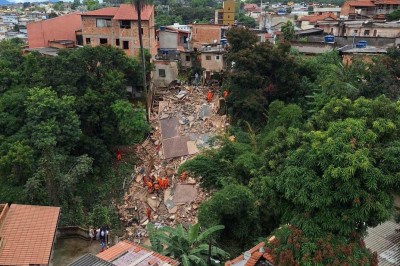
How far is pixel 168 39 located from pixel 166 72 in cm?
606

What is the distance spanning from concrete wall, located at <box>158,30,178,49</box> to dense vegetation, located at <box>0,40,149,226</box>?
10.2m

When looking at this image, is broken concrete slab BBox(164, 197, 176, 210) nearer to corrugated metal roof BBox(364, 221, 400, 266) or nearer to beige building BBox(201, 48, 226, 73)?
corrugated metal roof BBox(364, 221, 400, 266)

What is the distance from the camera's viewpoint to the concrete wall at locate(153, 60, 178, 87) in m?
33.3

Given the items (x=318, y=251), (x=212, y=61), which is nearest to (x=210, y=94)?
(x=212, y=61)

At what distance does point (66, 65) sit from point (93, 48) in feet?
7.14

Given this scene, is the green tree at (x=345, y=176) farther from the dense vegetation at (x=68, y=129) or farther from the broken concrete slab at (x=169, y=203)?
the dense vegetation at (x=68, y=129)

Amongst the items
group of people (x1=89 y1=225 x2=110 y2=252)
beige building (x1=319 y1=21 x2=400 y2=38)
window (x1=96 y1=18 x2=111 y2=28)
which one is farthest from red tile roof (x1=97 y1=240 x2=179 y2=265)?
beige building (x1=319 y1=21 x2=400 y2=38)

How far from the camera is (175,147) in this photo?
992 inches

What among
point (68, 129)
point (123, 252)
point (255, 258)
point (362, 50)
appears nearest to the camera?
point (123, 252)

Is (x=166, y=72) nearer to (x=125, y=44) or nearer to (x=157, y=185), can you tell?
(x=125, y=44)

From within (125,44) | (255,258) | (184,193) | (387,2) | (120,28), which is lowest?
(184,193)

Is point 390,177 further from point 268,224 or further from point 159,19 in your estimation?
point 159,19

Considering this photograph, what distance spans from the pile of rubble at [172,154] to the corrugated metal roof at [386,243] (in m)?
9.39

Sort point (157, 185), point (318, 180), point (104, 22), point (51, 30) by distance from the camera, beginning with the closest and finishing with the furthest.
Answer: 1. point (318, 180)
2. point (157, 185)
3. point (104, 22)
4. point (51, 30)
